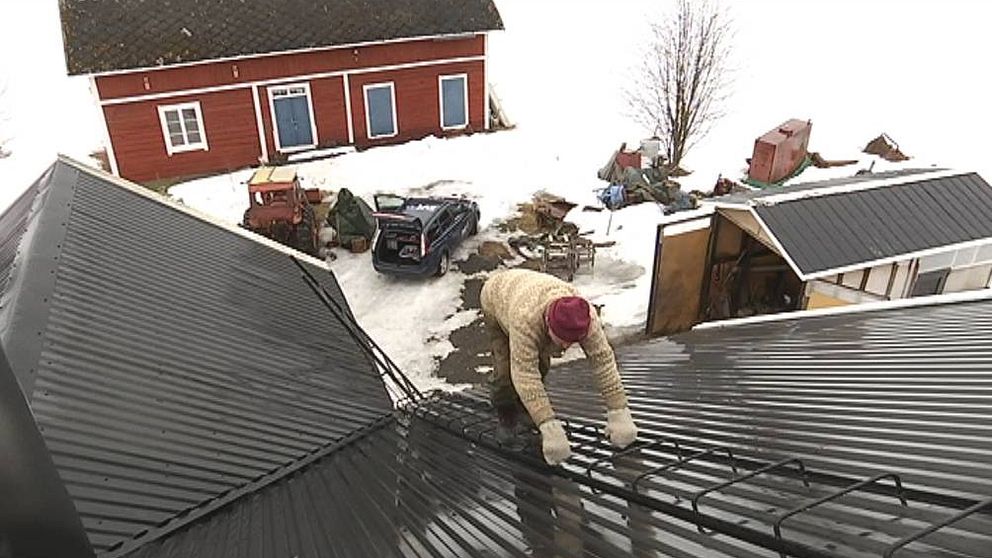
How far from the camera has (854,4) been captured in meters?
44.6

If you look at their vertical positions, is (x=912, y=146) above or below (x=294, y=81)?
below

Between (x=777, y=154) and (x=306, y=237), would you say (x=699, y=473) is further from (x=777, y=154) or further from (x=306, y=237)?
(x=777, y=154)

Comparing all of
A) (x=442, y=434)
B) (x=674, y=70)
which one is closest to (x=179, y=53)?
(x=674, y=70)

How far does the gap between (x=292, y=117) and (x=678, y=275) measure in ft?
45.6

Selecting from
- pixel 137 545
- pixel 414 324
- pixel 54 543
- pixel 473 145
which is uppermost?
pixel 54 543

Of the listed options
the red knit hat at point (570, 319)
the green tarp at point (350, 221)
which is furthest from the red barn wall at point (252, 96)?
the red knit hat at point (570, 319)

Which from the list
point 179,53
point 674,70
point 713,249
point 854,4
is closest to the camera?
point 713,249

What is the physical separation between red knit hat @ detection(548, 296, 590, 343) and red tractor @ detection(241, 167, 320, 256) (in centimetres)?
1272

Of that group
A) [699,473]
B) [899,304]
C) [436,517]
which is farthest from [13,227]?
[899,304]

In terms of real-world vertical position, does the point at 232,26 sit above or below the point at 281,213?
above

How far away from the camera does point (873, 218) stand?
11.2 m

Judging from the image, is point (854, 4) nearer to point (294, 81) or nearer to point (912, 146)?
point (912, 146)

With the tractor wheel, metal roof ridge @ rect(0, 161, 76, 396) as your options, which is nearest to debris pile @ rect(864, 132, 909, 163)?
the tractor wheel

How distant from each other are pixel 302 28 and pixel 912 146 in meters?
22.8
